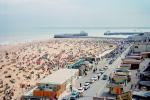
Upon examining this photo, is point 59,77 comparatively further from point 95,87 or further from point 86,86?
point 95,87

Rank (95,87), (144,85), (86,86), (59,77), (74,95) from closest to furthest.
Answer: (74,95), (144,85), (95,87), (86,86), (59,77)

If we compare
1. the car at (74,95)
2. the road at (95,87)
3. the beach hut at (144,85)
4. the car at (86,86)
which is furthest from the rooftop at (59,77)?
the beach hut at (144,85)

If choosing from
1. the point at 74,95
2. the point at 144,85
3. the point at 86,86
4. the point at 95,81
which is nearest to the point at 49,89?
the point at 74,95

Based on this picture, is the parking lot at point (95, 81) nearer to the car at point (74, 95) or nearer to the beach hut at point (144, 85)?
the car at point (74, 95)

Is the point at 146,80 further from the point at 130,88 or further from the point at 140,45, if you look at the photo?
the point at 140,45

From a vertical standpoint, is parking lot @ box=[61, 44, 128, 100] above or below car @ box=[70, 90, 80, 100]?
above

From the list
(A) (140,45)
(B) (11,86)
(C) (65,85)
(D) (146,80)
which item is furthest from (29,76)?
(A) (140,45)

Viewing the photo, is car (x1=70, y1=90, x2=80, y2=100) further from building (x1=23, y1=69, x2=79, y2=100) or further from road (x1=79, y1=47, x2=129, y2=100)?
building (x1=23, y1=69, x2=79, y2=100)

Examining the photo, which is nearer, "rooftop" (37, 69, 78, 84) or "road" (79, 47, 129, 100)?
"road" (79, 47, 129, 100)

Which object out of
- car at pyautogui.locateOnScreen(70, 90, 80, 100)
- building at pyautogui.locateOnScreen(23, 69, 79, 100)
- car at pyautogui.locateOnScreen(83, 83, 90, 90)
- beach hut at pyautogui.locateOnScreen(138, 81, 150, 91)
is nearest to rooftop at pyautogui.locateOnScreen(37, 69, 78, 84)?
building at pyautogui.locateOnScreen(23, 69, 79, 100)

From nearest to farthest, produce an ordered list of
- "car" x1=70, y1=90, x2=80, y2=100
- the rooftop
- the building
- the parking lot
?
"car" x1=70, y1=90, x2=80, y2=100 < the building < the parking lot < the rooftop

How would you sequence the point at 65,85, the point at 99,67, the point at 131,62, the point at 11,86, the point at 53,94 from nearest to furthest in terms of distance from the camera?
1. the point at 53,94
2. the point at 65,85
3. the point at 11,86
4. the point at 131,62
5. the point at 99,67
